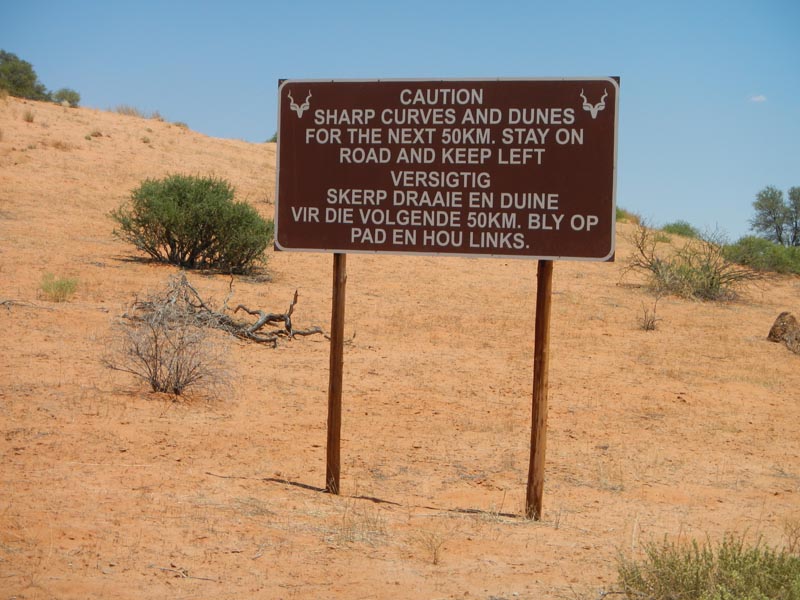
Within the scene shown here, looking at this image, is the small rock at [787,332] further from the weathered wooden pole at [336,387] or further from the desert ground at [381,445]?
the weathered wooden pole at [336,387]

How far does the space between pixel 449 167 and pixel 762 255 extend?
22.8 metres

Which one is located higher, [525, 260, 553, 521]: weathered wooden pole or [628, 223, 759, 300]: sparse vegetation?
[628, 223, 759, 300]: sparse vegetation

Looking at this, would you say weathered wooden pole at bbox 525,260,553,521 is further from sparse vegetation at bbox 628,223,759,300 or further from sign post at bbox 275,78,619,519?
sparse vegetation at bbox 628,223,759,300

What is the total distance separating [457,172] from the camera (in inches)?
253

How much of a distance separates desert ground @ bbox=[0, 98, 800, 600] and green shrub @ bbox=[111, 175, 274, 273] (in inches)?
36.4

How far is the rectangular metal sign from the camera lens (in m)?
6.22

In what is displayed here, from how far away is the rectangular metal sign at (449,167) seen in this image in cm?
622

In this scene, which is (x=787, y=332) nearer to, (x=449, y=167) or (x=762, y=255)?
(x=449, y=167)

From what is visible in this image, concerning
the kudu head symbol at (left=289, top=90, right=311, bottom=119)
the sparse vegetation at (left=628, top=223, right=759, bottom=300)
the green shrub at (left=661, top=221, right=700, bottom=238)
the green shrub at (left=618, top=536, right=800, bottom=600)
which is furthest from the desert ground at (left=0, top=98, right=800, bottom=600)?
the green shrub at (left=661, top=221, right=700, bottom=238)

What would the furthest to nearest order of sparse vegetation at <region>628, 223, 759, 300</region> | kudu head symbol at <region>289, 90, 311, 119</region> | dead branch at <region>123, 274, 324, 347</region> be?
sparse vegetation at <region>628, 223, 759, 300</region> < dead branch at <region>123, 274, 324, 347</region> < kudu head symbol at <region>289, 90, 311, 119</region>

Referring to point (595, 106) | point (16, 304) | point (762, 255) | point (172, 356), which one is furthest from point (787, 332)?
point (16, 304)

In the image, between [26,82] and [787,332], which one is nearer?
[787,332]

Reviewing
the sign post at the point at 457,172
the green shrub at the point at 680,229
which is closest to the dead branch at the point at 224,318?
the sign post at the point at 457,172

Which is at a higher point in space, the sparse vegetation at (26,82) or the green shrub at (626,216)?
the sparse vegetation at (26,82)
